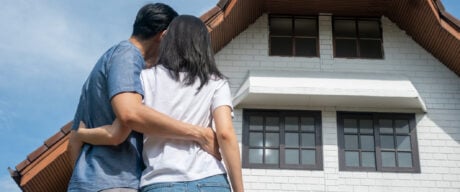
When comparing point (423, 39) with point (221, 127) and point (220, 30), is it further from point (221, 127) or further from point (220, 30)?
point (221, 127)

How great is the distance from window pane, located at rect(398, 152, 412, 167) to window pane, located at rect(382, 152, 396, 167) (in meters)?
0.09

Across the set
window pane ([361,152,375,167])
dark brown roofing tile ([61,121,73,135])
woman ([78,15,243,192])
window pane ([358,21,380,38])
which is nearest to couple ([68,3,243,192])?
woman ([78,15,243,192])

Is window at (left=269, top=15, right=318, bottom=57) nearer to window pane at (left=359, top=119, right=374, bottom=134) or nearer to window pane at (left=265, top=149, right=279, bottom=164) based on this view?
window pane at (left=359, top=119, right=374, bottom=134)

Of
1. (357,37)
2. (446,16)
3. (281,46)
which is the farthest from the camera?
(357,37)

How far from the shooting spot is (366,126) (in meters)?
9.38

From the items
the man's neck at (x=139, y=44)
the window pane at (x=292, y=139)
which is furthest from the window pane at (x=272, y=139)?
the man's neck at (x=139, y=44)

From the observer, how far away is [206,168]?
85.7 inches

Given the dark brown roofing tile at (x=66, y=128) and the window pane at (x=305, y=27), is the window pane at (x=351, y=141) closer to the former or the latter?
the window pane at (x=305, y=27)

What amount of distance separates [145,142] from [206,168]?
0.82ft

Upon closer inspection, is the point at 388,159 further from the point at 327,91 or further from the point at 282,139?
the point at 282,139

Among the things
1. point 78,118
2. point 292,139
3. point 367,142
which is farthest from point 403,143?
point 78,118

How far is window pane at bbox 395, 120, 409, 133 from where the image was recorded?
9352mm

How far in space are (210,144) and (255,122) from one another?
712 cm

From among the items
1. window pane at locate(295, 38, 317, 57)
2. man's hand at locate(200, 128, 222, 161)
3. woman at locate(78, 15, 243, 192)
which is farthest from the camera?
window pane at locate(295, 38, 317, 57)
